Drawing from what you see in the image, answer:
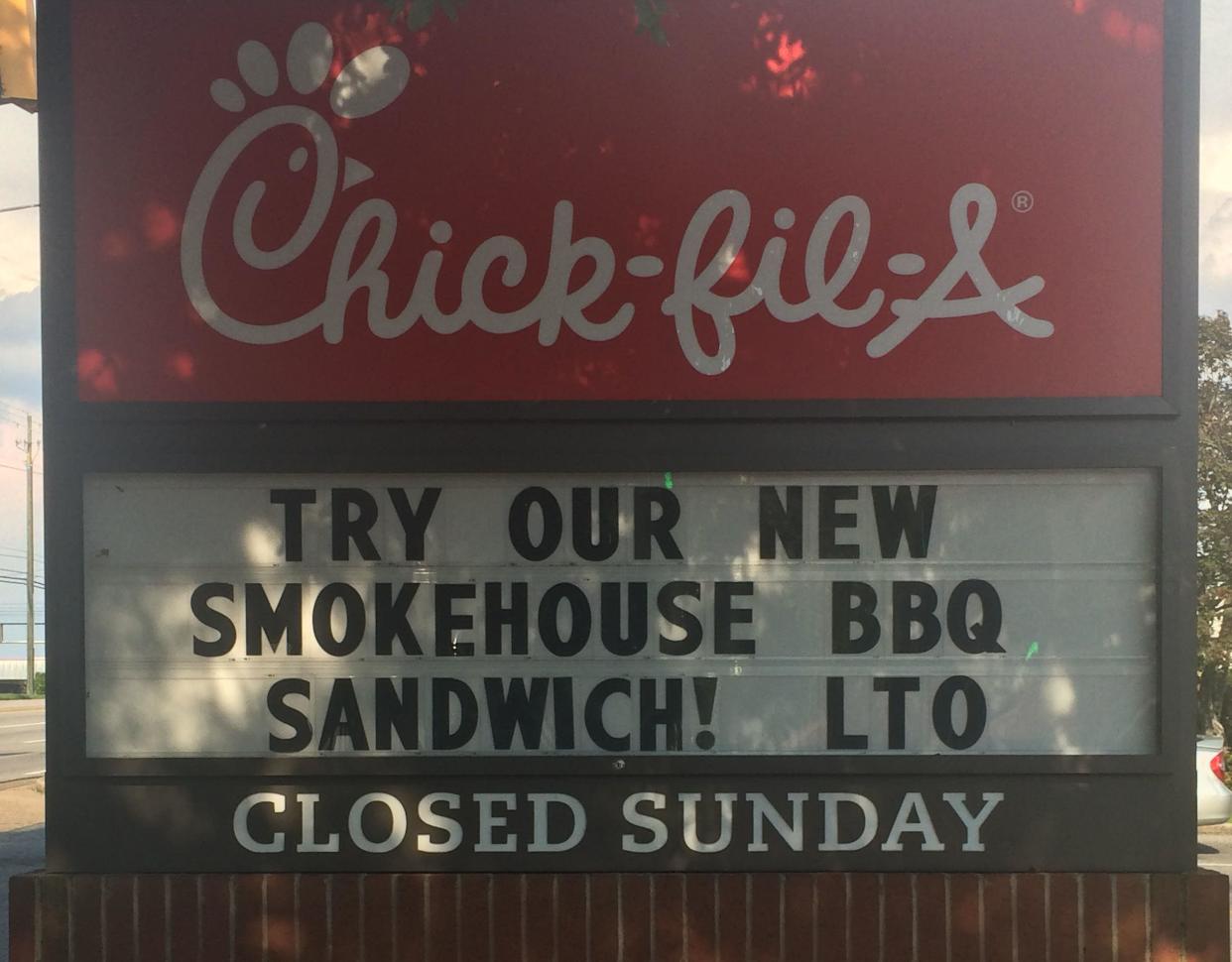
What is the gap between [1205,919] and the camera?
548cm

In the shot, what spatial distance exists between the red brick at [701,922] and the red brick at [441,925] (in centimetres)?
101

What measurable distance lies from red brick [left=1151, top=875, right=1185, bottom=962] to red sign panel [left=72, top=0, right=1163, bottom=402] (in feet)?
7.04

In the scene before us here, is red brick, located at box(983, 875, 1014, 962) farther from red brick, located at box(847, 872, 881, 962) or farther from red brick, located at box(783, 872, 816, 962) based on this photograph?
red brick, located at box(783, 872, 816, 962)

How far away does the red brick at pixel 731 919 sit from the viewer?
550cm

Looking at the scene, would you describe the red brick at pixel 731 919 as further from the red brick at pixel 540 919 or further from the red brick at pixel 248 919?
the red brick at pixel 248 919

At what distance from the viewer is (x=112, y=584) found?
223 inches

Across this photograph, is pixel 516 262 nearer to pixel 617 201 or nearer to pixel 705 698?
pixel 617 201

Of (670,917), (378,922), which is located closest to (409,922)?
(378,922)

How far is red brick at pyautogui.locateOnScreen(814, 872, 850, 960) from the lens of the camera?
18.0ft

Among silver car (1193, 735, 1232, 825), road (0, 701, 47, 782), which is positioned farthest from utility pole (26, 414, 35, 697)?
silver car (1193, 735, 1232, 825)

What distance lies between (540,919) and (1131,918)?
2550 millimetres

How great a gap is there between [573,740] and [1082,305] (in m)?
2.95

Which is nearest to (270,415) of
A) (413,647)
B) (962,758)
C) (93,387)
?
(93,387)

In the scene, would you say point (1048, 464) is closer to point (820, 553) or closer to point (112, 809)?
point (820, 553)
